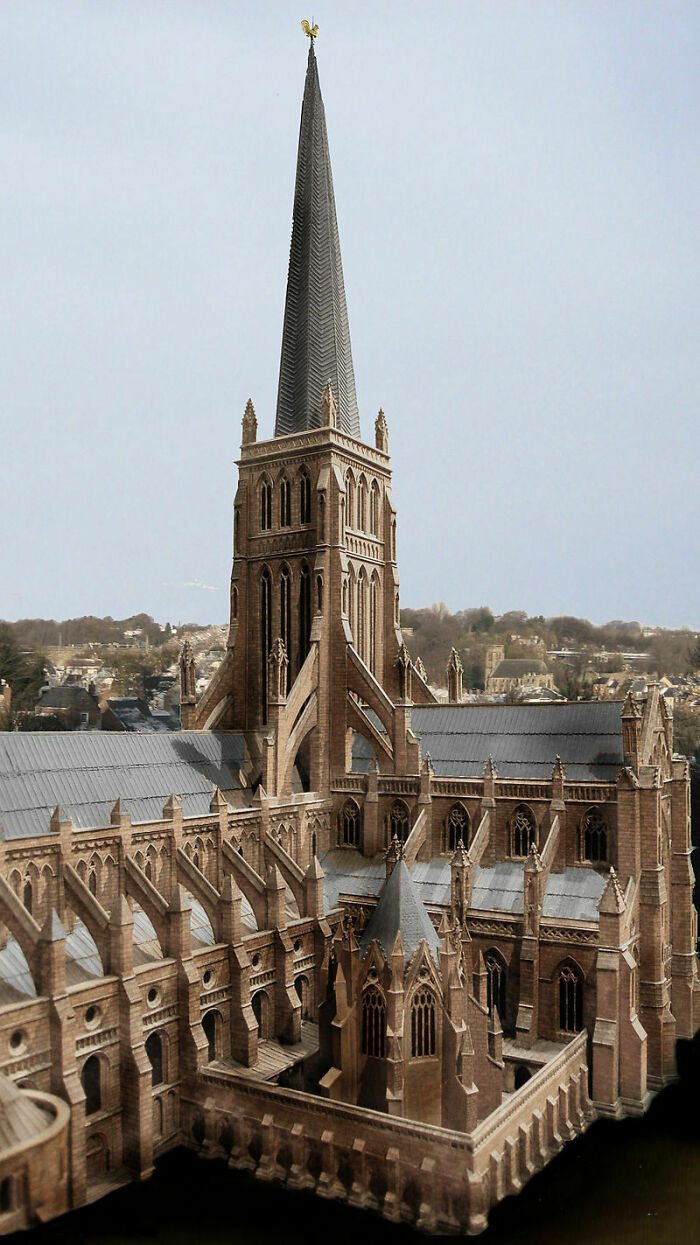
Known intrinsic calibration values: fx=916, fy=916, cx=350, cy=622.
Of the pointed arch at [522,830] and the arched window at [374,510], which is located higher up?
the arched window at [374,510]

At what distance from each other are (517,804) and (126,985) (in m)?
18.2

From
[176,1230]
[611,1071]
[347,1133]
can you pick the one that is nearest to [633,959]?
[611,1071]

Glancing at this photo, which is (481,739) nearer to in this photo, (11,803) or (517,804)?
(517,804)

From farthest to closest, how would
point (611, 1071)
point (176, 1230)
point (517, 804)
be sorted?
point (517, 804), point (611, 1071), point (176, 1230)

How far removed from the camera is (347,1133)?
25969mm

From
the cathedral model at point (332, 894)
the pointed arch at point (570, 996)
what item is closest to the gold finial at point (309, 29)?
the cathedral model at point (332, 894)

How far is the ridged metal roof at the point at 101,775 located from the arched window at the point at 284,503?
12.1m

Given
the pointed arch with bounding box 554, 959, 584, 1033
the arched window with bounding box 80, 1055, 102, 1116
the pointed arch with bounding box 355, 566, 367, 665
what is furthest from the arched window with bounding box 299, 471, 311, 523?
the arched window with bounding box 80, 1055, 102, 1116

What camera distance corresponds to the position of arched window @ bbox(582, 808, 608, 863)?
36875 mm

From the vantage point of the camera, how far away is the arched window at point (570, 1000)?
33688mm

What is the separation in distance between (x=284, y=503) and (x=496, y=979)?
982 inches

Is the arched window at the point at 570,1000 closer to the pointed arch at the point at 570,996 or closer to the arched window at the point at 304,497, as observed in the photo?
the pointed arch at the point at 570,996

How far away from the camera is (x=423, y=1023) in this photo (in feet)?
90.8

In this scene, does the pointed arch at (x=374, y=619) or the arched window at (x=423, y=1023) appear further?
the pointed arch at (x=374, y=619)
